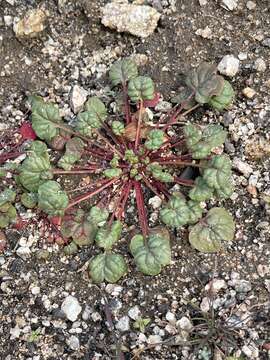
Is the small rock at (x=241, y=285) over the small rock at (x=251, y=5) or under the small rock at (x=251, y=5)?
under

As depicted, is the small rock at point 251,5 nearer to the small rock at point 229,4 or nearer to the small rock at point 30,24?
the small rock at point 229,4

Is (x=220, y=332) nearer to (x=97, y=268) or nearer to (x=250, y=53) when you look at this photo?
(x=97, y=268)

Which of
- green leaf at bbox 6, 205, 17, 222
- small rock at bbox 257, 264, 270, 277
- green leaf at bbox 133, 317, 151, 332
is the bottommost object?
green leaf at bbox 133, 317, 151, 332

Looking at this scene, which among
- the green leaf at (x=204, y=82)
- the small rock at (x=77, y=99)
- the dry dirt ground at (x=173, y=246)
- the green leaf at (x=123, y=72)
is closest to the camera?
the dry dirt ground at (x=173, y=246)

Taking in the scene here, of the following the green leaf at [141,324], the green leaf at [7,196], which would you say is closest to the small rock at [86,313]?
the green leaf at [141,324]

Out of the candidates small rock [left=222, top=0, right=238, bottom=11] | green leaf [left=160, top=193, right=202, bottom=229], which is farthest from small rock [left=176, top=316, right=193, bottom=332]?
small rock [left=222, top=0, right=238, bottom=11]

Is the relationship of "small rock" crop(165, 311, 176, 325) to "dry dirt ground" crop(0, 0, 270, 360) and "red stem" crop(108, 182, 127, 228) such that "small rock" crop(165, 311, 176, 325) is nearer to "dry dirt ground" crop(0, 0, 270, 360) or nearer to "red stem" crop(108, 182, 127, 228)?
"dry dirt ground" crop(0, 0, 270, 360)
